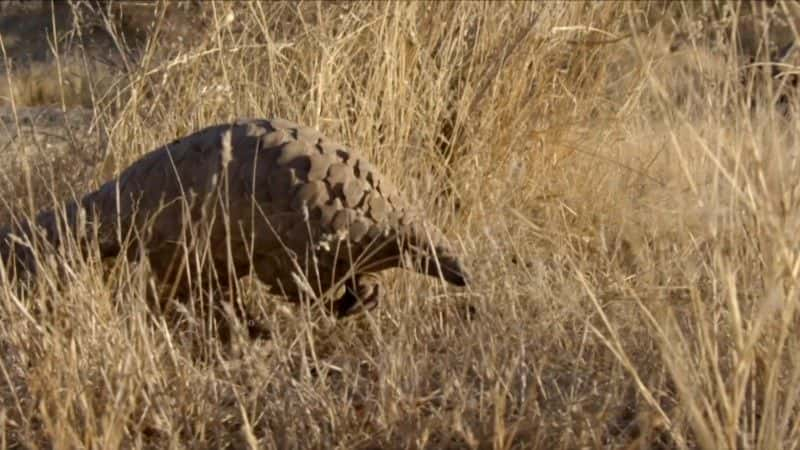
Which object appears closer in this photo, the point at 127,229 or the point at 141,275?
the point at 141,275

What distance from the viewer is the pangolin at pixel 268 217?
98.3 inches

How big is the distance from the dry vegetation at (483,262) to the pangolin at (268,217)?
0.29ft

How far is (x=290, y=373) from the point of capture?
7.80 feet

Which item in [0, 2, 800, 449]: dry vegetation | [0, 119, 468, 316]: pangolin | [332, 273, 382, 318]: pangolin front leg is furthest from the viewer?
[332, 273, 382, 318]: pangolin front leg

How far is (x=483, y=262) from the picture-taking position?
2646mm

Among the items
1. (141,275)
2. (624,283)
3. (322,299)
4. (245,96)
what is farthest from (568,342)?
(245,96)

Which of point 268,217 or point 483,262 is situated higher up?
point 268,217

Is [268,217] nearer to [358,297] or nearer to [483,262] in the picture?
[358,297]

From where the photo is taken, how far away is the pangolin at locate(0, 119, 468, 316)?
8.19 feet

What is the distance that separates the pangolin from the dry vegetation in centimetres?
9

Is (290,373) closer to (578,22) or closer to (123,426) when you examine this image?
(123,426)

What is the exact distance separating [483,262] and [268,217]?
422 mm

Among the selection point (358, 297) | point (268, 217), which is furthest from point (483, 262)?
point (268, 217)

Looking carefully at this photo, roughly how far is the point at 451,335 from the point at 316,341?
11.2 inches
